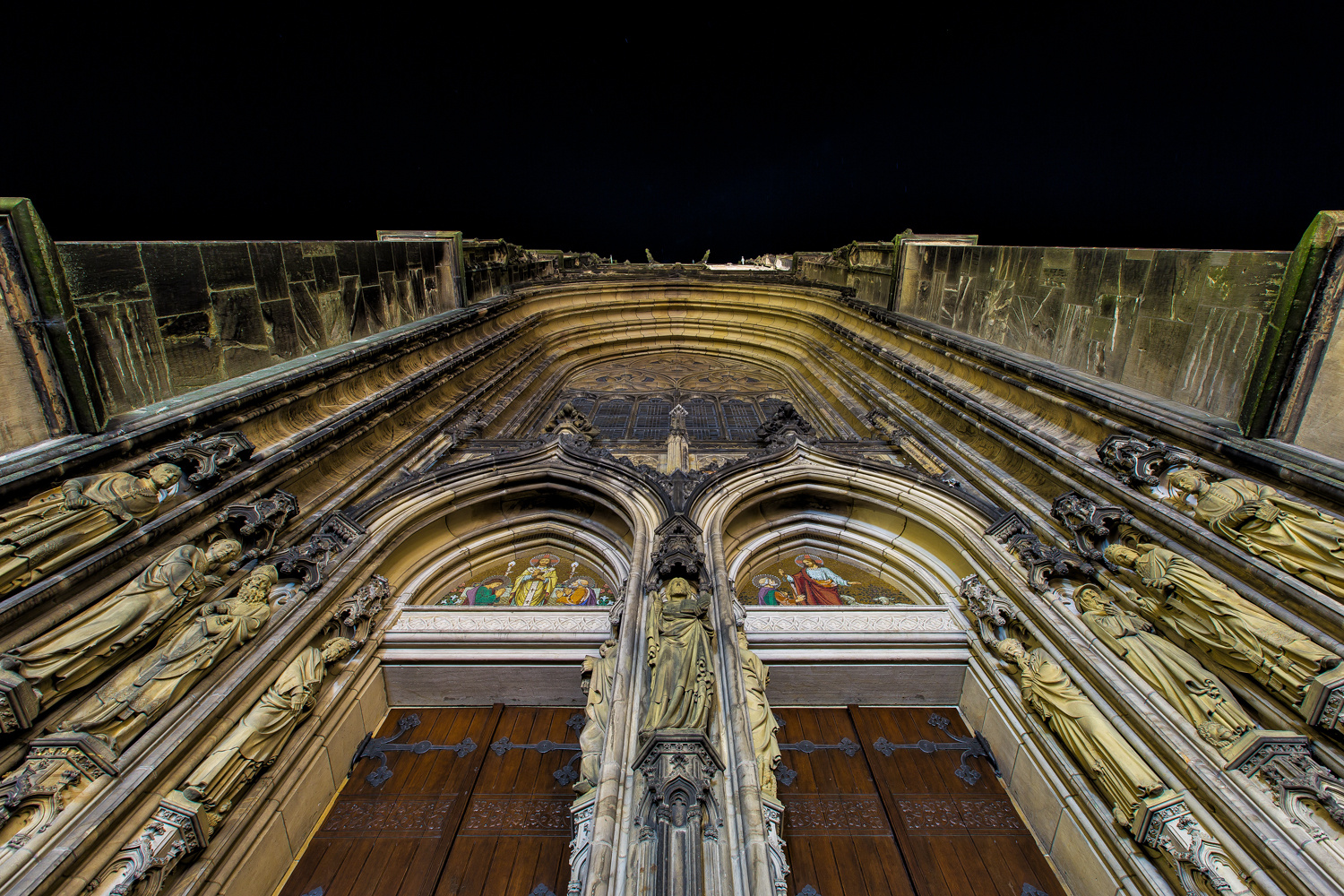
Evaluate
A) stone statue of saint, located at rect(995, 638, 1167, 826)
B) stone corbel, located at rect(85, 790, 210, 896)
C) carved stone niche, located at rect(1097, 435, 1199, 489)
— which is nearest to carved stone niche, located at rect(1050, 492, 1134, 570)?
carved stone niche, located at rect(1097, 435, 1199, 489)

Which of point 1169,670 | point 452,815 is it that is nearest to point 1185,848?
point 1169,670

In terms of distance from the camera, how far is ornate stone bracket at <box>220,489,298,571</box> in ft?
15.8

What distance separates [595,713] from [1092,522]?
4.66 metres

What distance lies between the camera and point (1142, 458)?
4.80 meters

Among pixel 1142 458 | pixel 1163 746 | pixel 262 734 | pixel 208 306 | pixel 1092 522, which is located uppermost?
pixel 208 306

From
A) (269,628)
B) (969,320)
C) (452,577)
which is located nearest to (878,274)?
(969,320)

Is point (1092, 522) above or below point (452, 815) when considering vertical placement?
above

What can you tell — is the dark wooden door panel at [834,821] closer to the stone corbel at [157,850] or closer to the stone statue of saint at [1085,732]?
the stone statue of saint at [1085,732]

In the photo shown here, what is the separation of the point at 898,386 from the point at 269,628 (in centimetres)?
956

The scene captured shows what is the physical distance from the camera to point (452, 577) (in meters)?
6.82

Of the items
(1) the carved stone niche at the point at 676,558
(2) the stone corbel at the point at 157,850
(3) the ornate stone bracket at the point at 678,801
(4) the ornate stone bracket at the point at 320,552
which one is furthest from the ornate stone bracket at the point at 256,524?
(3) the ornate stone bracket at the point at 678,801

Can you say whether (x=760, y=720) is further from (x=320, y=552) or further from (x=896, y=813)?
(x=320, y=552)

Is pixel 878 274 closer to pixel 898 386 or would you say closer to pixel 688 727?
pixel 898 386

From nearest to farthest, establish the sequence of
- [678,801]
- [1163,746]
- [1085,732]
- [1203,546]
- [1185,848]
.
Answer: [1185,848] < [678,801] < [1163,746] < [1085,732] < [1203,546]
